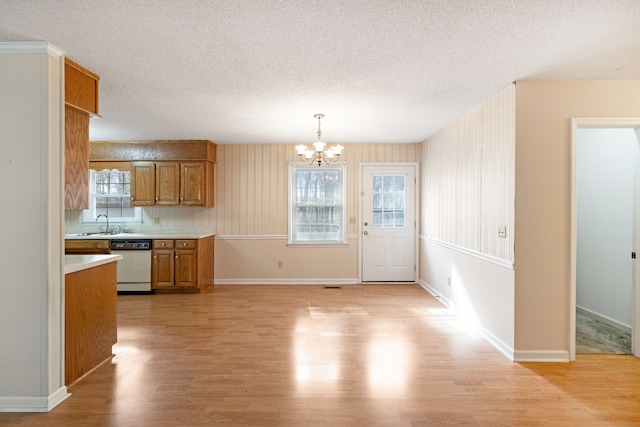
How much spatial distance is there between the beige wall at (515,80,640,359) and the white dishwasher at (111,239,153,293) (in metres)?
4.98

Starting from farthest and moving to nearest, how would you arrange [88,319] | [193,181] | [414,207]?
[414,207] < [193,181] < [88,319]

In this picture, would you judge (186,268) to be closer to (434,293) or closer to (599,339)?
(434,293)

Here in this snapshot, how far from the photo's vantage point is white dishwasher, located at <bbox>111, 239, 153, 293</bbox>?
18.1 feet

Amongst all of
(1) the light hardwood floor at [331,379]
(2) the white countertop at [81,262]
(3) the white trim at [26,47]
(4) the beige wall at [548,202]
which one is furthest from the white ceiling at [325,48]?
(1) the light hardwood floor at [331,379]

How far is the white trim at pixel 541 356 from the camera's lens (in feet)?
10.2

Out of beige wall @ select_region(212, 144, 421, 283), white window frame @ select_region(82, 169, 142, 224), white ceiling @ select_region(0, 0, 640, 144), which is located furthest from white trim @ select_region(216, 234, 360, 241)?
white ceiling @ select_region(0, 0, 640, 144)

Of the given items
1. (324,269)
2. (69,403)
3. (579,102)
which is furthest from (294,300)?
(579,102)

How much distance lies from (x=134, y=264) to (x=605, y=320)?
6.29 m

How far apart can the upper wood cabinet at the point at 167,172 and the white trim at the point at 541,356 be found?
15.8ft

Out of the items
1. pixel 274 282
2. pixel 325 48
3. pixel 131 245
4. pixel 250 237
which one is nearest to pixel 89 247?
pixel 131 245

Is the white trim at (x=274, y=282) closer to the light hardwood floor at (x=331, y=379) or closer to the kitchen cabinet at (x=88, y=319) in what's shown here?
the light hardwood floor at (x=331, y=379)

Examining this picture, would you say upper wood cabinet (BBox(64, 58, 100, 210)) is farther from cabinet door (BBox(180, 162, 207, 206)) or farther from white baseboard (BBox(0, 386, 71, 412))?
cabinet door (BBox(180, 162, 207, 206))

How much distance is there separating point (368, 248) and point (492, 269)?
Answer: 2953 millimetres

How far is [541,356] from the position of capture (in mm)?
3117
